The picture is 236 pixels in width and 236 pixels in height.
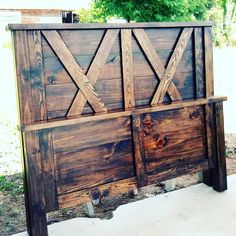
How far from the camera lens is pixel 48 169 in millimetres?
2369

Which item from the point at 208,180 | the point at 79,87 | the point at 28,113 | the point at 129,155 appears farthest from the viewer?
the point at 208,180

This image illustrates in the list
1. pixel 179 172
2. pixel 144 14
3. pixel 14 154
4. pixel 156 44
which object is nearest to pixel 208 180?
pixel 179 172

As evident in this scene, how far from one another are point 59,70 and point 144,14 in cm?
595

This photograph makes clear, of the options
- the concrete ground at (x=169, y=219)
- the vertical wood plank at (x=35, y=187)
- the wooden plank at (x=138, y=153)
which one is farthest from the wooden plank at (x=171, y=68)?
the vertical wood plank at (x=35, y=187)

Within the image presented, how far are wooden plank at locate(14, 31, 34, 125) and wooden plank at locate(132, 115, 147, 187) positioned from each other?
759 mm

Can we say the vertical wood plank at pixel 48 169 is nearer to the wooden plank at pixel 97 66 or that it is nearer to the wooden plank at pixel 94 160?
the wooden plank at pixel 94 160

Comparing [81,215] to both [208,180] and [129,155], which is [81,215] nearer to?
[129,155]

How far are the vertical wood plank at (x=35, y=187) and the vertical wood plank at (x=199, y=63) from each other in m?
1.37

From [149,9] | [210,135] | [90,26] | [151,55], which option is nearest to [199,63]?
[151,55]

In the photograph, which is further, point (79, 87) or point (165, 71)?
point (165, 71)

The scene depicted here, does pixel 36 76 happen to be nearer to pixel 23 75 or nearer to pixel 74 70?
pixel 23 75

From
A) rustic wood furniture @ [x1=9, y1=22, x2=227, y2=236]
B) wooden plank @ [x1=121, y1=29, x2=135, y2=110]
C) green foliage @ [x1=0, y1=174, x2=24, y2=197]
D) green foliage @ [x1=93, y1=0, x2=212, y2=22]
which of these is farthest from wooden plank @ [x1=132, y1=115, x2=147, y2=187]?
green foliage @ [x1=93, y1=0, x2=212, y2=22]

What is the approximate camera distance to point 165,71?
275 cm

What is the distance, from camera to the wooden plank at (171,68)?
2.75 meters
